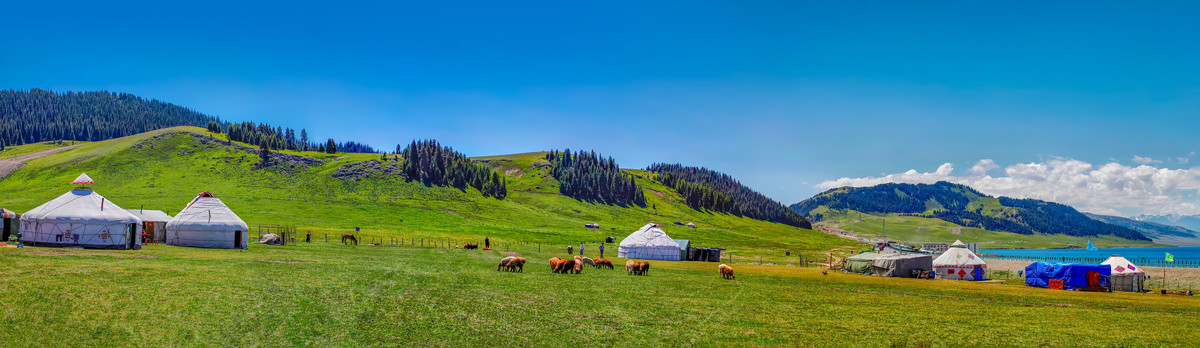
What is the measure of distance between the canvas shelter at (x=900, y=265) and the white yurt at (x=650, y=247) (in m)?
22.1

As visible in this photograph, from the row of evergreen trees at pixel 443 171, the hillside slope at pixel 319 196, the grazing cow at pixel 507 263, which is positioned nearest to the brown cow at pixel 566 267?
the grazing cow at pixel 507 263

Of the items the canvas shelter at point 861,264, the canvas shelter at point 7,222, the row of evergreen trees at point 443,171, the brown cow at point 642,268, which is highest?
the row of evergreen trees at point 443,171

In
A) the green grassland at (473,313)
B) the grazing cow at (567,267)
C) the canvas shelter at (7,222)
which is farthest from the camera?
the canvas shelter at (7,222)

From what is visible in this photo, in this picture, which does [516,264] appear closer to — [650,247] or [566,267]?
[566,267]

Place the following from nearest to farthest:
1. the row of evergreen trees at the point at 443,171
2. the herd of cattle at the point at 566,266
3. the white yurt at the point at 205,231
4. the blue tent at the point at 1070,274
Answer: the herd of cattle at the point at 566,266 → the blue tent at the point at 1070,274 → the white yurt at the point at 205,231 → the row of evergreen trees at the point at 443,171

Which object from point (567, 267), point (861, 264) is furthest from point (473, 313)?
point (861, 264)

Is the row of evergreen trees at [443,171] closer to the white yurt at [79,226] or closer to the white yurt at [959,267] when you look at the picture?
the white yurt at [79,226]

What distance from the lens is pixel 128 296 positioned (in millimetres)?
19688

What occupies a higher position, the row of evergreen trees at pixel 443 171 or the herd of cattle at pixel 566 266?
the row of evergreen trees at pixel 443 171

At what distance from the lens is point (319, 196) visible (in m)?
126

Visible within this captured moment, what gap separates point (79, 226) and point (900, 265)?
226ft

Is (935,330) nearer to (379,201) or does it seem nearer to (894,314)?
(894,314)

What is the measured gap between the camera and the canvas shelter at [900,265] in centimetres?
5641

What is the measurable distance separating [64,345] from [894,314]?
2735cm
